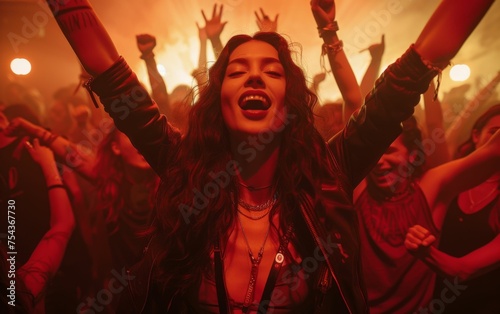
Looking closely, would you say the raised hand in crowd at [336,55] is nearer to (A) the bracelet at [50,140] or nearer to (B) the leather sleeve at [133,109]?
(B) the leather sleeve at [133,109]

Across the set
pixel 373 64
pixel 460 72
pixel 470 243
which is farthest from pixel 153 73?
pixel 470 243

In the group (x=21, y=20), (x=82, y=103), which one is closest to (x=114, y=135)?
(x=82, y=103)

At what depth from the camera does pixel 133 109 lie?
1350 mm

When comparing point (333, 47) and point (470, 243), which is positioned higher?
point (333, 47)

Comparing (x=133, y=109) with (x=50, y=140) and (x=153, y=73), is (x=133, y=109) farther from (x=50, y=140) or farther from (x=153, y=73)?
(x=50, y=140)

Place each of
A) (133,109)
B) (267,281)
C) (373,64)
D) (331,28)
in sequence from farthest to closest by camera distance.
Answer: (373,64), (331,28), (133,109), (267,281)

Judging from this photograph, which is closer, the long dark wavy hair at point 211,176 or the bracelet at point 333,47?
the long dark wavy hair at point 211,176

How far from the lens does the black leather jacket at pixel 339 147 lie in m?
1.26

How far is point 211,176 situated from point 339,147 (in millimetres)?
527

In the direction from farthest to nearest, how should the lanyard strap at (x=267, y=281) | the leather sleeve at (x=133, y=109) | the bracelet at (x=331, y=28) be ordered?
the bracelet at (x=331, y=28)
the leather sleeve at (x=133, y=109)
the lanyard strap at (x=267, y=281)

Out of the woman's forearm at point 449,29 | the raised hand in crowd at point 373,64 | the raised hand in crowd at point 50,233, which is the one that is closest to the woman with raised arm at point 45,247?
the raised hand in crowd at point 50,233

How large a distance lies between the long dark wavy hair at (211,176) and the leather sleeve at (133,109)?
9 centimetres

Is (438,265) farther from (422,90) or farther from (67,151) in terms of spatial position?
(67,151)

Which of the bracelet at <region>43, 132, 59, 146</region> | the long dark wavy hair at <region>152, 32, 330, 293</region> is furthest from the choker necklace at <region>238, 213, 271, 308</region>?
the bracelet at <region>43, 132, 59, 146</region>
